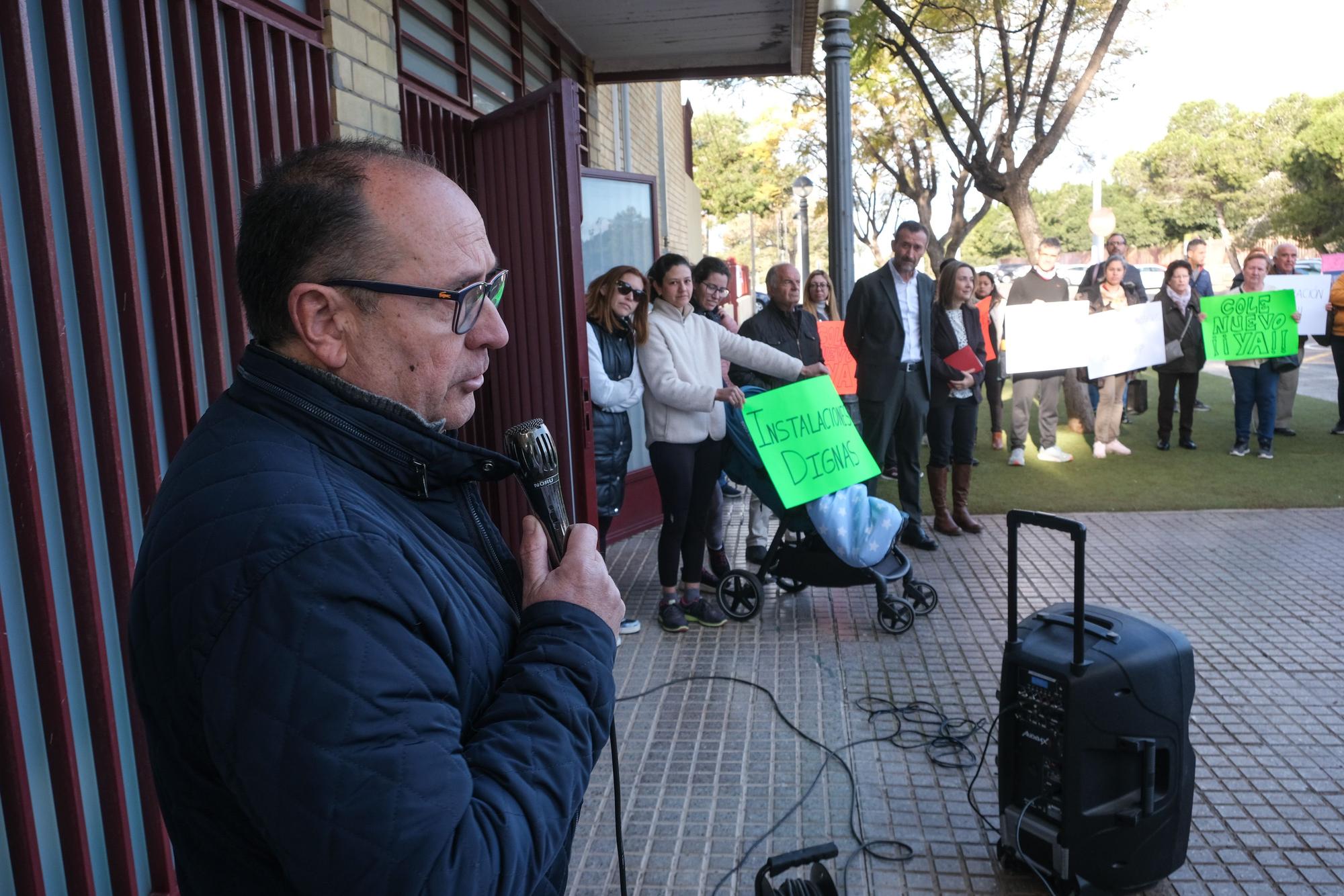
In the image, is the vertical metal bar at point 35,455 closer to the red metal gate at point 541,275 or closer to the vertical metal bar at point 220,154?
the vertical metal bar at point 220,154

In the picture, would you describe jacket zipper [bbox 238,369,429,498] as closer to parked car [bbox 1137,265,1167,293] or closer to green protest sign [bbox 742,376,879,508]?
green protest sign [bbox 742,376,879,508]

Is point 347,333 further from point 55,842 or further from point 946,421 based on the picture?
point 946,421

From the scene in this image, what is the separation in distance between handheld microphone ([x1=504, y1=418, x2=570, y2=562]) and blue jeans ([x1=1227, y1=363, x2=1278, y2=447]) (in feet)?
34.0

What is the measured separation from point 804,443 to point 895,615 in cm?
110

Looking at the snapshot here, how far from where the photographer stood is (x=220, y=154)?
320cm

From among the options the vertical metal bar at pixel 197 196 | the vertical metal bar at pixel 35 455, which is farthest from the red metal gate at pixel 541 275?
the vertical metal bar at pixel 35 455

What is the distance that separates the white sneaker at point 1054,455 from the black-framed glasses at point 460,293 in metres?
10.1

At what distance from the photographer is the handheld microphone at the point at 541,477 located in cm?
169

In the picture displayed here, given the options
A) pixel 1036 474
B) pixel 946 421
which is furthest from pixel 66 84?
pixel 1036 474

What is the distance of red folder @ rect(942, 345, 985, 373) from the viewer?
7562mm

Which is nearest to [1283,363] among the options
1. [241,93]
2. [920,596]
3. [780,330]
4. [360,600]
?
[780,330]

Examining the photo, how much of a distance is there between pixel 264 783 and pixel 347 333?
0.60 m

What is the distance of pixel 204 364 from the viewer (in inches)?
123

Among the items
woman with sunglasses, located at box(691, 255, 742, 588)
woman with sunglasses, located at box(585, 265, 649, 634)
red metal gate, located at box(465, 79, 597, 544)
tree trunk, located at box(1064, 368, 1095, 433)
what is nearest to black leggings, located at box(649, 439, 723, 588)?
woman with sunglasses, located at box(585, 265, 649, 634)
